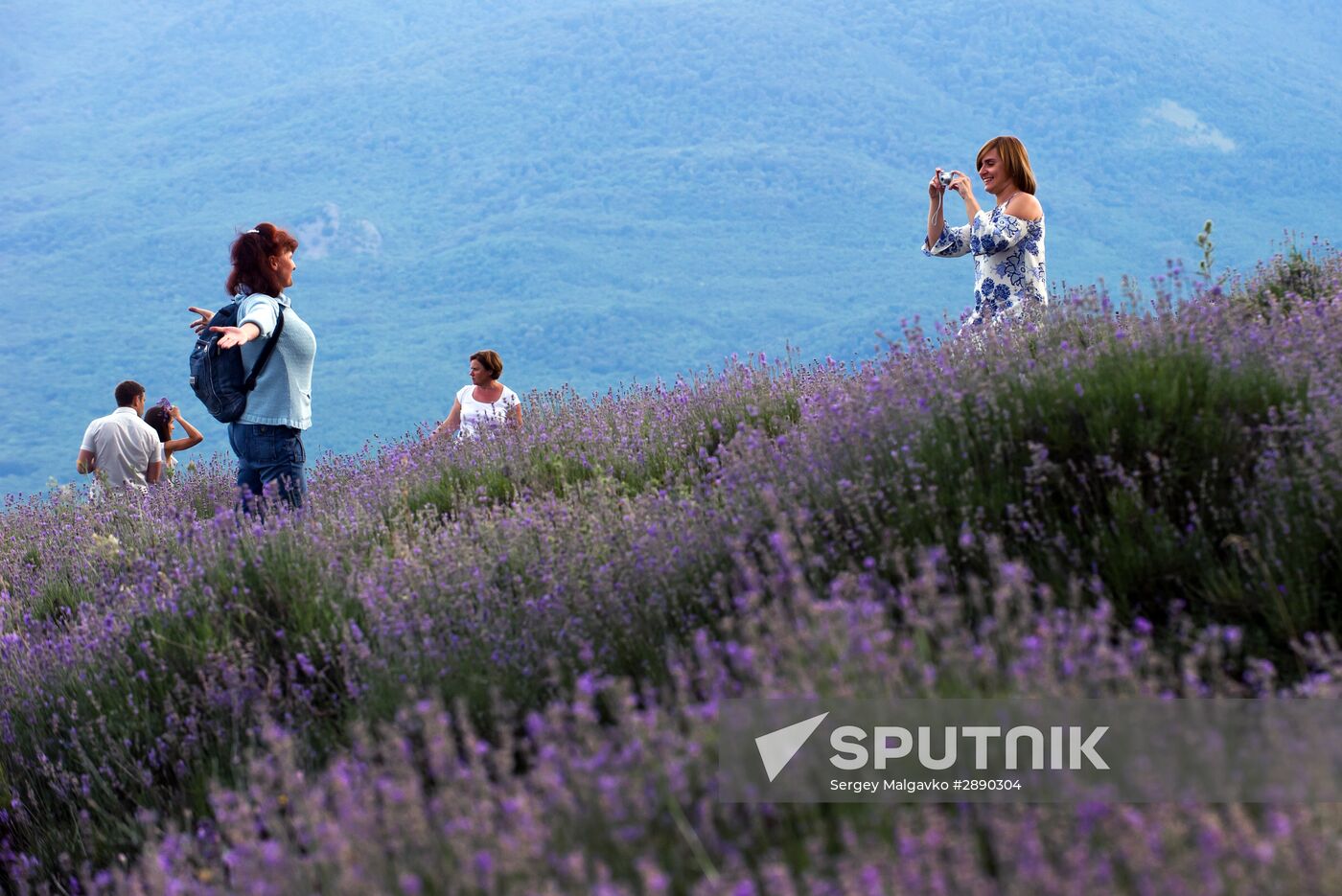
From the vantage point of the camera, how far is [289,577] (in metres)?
4.05

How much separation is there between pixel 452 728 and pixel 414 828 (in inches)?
48.6

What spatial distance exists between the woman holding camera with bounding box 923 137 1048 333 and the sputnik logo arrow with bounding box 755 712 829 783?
14.3 feet

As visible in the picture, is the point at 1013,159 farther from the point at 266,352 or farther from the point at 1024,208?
the point at 266,352

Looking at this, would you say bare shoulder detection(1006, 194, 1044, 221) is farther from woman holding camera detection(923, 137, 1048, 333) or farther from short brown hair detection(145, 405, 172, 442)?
short brown hair detection(145, 405, 172, 442)

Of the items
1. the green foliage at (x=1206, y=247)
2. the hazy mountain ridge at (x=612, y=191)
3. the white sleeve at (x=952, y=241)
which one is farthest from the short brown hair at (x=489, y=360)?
the hazy mountain ridge at (x=612, y=191)

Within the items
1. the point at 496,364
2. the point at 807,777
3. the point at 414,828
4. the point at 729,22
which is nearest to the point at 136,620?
the point at 414,828

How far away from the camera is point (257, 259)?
19.0 feet

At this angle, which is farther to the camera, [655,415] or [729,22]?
[729,22]

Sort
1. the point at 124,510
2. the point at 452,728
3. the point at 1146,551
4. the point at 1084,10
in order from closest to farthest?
1. the point at 1146,551
2. the point at 452,728
3. the point at 124,510
4. the point at 1084,10

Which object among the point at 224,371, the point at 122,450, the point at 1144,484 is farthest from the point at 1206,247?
the point at 122,450

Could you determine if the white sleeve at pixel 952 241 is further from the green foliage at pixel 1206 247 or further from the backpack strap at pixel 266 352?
the backpack strap at pixel 266 352

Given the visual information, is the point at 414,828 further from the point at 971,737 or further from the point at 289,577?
the point at 289,577

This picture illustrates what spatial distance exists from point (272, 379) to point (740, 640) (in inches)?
150

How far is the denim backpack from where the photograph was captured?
5.73 metres
